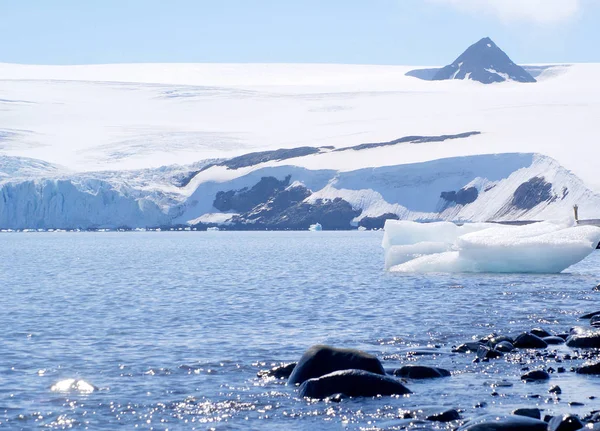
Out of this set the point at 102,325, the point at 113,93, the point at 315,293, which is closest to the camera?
the point at 102,325

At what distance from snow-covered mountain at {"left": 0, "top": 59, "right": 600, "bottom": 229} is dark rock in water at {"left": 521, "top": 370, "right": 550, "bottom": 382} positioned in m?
63.5

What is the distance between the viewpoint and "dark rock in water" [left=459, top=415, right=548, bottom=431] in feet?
31.8

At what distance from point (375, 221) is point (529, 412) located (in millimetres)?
85157

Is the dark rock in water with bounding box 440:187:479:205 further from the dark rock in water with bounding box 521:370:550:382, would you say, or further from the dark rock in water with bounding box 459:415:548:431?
the dark rock in water with bounding box 459:415:548:431

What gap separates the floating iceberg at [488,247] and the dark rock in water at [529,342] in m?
12.8

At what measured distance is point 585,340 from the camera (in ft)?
50.7

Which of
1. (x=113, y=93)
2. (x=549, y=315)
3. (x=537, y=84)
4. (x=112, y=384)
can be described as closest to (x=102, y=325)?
(x=112, y=384)

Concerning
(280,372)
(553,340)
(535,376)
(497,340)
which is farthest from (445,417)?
(553,340)

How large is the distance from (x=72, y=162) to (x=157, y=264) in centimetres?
7717

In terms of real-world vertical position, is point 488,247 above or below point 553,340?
above

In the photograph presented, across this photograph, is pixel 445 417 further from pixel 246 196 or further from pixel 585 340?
pixel 246 196

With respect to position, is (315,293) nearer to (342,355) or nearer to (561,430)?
(342,355)

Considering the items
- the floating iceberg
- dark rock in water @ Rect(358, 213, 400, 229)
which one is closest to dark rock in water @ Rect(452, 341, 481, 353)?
the floating iceberg

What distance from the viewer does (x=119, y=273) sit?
123 ft
